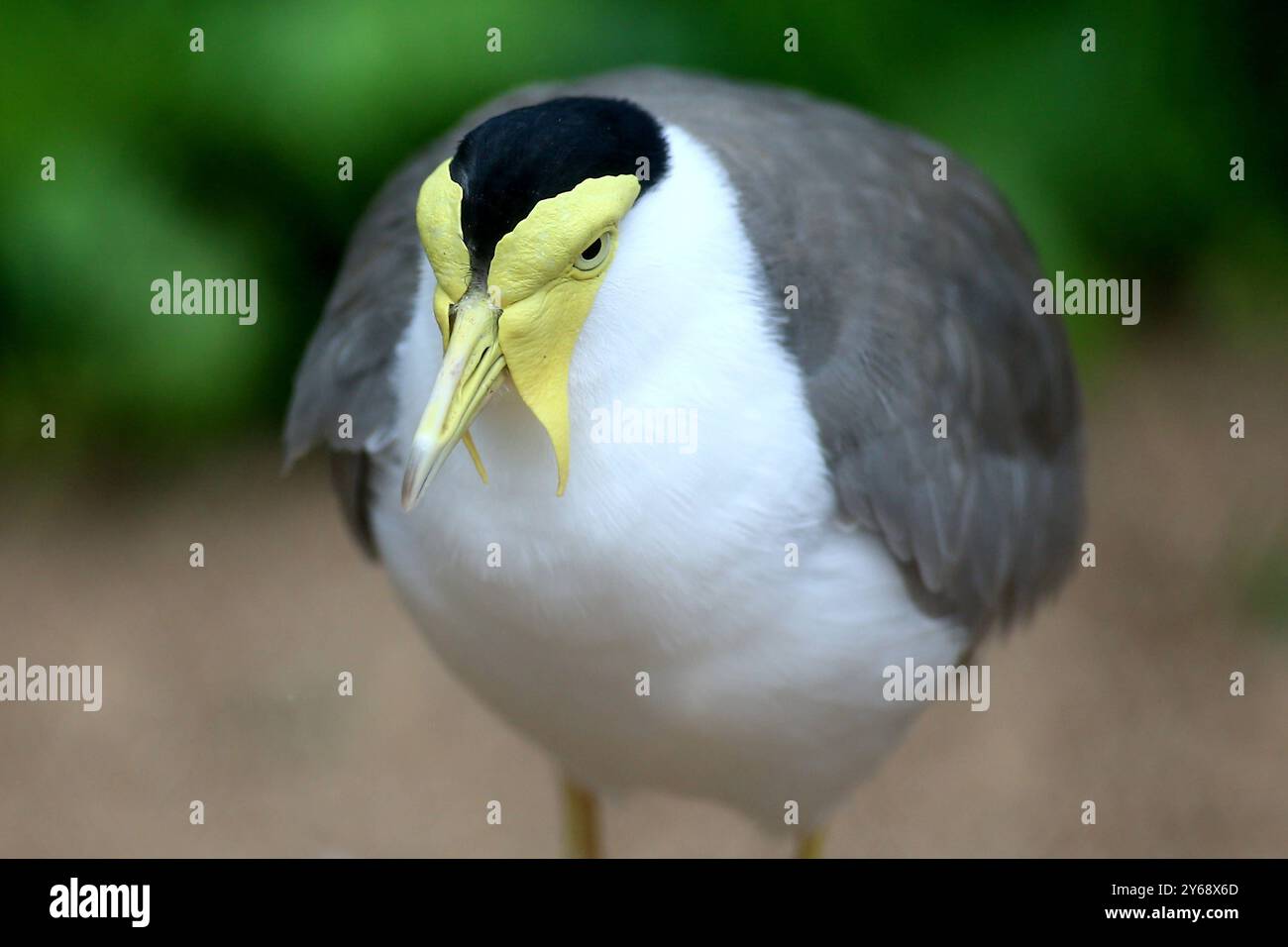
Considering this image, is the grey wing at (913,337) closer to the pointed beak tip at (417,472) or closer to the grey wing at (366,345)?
the grey wing at (366,345)

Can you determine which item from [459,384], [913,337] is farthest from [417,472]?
[913,337]

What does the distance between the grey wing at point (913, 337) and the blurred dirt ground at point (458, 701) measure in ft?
3.49

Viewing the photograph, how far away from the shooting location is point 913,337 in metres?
2.34

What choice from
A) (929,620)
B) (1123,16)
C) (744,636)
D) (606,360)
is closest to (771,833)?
(929,620)

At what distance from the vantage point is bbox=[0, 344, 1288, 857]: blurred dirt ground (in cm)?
372

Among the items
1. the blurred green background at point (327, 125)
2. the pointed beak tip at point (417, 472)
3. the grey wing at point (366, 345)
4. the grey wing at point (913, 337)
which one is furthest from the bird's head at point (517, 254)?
the blurred green background at point (327, 125)

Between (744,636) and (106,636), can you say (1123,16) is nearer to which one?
(744,636)

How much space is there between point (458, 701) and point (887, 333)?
2.04 m

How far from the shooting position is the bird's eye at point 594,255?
6.08ft

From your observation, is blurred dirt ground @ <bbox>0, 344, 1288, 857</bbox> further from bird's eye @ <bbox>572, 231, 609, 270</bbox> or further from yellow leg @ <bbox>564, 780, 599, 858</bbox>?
bird's eye @ <bbox>572, 231, 609, 270</bbox>

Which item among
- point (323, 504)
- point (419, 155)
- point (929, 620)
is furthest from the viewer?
point (323, 504)
